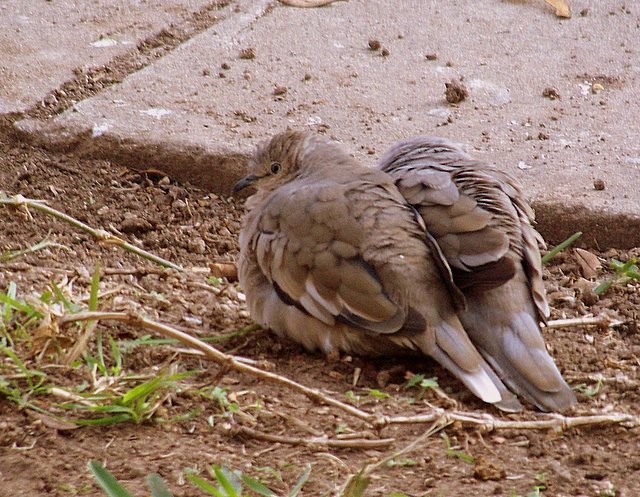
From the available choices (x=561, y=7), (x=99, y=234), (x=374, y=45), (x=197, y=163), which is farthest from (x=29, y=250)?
(x=561, y=7)

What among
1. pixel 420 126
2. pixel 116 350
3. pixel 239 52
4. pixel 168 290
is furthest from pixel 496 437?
pixel 239 52

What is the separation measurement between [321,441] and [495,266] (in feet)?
2.94

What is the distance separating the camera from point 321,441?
10.5 ft

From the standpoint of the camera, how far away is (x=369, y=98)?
6.32 m

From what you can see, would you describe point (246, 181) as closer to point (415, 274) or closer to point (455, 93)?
point (415, 274)

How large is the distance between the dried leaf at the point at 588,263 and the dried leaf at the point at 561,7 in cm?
285

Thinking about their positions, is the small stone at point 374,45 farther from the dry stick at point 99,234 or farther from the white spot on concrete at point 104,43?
the dry stick at point 99,234

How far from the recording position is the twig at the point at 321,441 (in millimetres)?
3189

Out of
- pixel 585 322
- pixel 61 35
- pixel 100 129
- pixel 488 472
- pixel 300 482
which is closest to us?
pixel 300 482

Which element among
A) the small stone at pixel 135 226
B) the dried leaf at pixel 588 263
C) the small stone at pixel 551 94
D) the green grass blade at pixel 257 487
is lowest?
the small stone at pixel 135 226

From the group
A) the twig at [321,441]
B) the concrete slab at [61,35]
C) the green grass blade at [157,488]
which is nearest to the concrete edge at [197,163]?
the concrete slab at [61,35]

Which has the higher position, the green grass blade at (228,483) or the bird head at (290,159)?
the green grass blade at (228,483)

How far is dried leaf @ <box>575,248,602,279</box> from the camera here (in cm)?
490

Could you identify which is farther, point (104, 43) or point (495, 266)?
point (104, 43)
